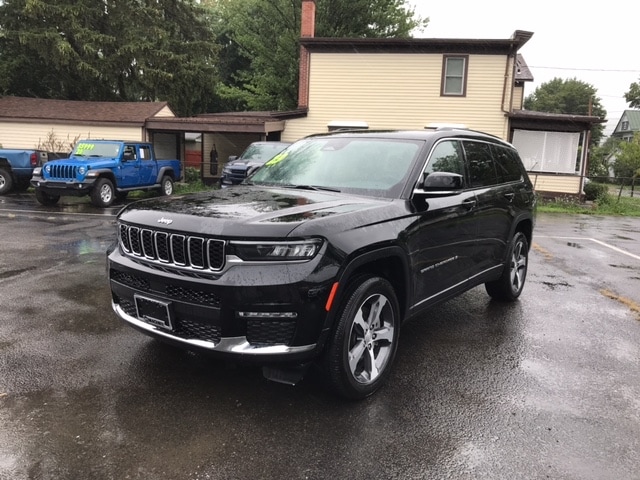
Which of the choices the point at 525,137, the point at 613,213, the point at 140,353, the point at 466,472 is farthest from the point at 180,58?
the point at 466,472

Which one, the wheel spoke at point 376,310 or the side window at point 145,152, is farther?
the side window at point 145,152

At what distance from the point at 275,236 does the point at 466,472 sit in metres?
1.68

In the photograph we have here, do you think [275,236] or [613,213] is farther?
[613,213]

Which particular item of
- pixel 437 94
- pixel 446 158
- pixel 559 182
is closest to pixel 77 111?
pixel 437 94

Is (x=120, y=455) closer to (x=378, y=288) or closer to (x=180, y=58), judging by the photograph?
(x=378, y=288)

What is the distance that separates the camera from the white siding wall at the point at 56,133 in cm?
2059

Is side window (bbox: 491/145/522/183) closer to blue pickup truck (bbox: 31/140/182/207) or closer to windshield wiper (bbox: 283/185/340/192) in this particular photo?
windshield wiper (bbox: 283/185/340/192)

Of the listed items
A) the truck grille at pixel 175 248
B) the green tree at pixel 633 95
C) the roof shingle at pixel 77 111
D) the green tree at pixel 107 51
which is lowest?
the truck grille at pixel 175 248

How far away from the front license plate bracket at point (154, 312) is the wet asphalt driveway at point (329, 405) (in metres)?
0.53

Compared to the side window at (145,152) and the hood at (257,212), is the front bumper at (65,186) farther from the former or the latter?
the hood at (257,212)

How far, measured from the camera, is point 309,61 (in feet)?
68.1

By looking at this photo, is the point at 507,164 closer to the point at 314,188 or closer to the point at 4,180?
the point at 314,188

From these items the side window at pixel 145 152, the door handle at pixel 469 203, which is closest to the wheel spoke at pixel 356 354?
the door handle at pixel 469 203

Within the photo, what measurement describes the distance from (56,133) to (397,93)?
1390 centimetres
